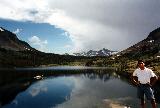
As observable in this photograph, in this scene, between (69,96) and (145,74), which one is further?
(69,96)

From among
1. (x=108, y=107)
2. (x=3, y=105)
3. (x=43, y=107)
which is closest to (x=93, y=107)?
(x=108, y=107)

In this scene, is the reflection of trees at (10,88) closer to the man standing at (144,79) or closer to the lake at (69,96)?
the lake at (69,96)

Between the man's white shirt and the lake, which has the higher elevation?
the man's white shirt

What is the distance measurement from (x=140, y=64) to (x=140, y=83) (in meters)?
1.81

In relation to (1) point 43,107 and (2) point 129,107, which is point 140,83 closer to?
(2) point 129,107

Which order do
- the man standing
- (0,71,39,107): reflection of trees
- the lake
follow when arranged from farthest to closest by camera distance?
(0,71,39,107): reflection of trees → the lake → the man standing

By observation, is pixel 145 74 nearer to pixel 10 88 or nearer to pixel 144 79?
pixel 144 79

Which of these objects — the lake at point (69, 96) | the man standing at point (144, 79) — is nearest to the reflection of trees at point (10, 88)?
the lake at point (69, 96)

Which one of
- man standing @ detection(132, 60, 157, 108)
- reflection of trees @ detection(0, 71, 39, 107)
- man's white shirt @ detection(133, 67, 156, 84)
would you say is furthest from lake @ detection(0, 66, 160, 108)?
man's white shirt @ detection(133, 67, 156, 84)

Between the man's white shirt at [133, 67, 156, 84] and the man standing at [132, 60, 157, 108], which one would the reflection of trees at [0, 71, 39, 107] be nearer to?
the man standing at [132, 60, 157, 108]

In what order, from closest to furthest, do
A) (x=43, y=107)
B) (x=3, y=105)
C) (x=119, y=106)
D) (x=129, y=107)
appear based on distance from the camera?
(x=129, y=107)
(x=119, y=106)
(x=43, y=107)
(x=3, y=105)

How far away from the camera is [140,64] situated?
78.0 ft

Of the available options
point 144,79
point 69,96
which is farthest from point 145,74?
point 69,96

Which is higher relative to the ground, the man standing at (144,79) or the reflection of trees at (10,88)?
the man standing at (144,79)
